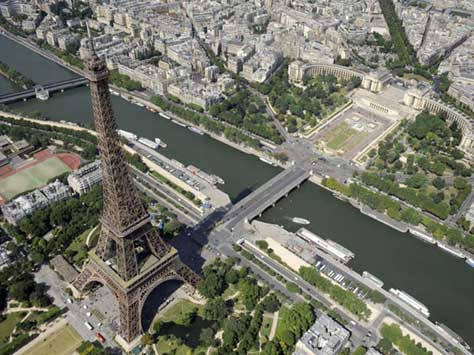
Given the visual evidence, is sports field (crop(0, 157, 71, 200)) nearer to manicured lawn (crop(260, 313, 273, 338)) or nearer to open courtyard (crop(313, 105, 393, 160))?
manicured lawn (crop(260, 313, 273, 338))

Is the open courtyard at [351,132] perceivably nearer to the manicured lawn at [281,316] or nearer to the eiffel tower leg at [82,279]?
the manicured lawn at [281,316]

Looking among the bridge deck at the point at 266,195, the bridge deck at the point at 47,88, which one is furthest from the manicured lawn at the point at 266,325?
the bridge deck at the point at 47,88

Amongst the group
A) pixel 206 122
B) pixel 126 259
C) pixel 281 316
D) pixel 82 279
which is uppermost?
pixel 126 259

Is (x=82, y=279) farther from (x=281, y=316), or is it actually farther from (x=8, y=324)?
(x=281, y=316)

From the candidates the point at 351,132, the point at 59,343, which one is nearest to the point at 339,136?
the point at 351,132

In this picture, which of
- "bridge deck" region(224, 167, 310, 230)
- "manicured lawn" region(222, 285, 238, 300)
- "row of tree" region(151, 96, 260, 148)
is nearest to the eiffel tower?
"manicured lawn" region(222, 285, 238, 300)
